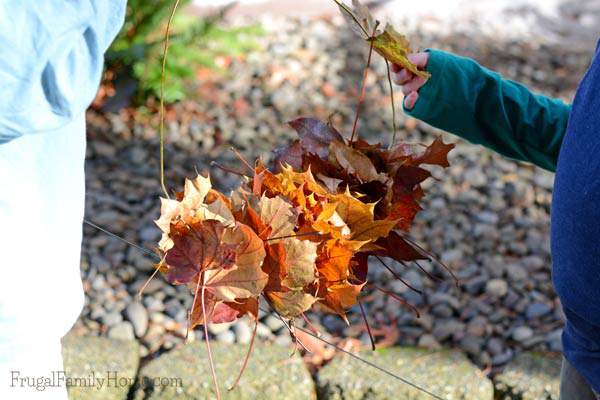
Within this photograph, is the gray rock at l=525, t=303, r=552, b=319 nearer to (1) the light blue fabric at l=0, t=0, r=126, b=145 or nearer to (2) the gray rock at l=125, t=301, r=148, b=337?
(2) the gray rock at l=125, t=301, r=148, b=337

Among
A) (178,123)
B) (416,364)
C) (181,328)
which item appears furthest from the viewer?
(178,123)

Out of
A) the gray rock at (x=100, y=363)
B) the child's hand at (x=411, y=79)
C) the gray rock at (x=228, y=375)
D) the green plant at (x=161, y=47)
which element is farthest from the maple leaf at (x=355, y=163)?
the green plant at (x=161, y=47)

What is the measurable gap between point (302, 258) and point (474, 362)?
126cm

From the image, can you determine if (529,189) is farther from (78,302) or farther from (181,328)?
(78,302)

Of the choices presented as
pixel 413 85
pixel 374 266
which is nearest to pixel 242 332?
pixel 374 266

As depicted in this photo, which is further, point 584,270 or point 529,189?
point 529,189

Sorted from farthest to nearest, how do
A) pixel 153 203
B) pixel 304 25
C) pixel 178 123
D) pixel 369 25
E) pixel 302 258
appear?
pixel 304 25 → pixel 178 123 → pixel 153 203 → pixel 369 25 → pixel 302 258

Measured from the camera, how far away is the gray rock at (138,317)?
2277 mm

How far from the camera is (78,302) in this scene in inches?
56.1

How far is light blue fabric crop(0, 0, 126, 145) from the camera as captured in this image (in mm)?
1082

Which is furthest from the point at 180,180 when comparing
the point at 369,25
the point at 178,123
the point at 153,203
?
the point at 369,25

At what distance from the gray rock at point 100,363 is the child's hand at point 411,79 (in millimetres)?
919

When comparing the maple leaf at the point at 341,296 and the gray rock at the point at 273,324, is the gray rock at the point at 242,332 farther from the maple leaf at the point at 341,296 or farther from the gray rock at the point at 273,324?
the maple leaf at the point at 341,296

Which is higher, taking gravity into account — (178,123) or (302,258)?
(302,258)
